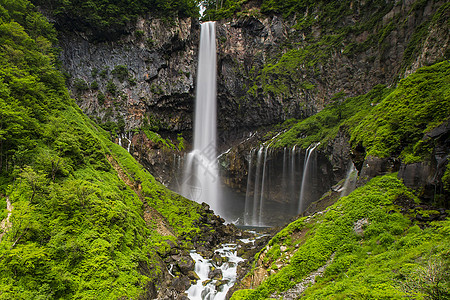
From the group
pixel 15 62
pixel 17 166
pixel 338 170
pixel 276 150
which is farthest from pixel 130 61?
pixel 338 170

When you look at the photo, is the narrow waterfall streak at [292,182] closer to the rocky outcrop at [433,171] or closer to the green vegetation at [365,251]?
the green vegetation at [365,251]

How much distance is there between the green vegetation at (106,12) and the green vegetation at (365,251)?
41299mm

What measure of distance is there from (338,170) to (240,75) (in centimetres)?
2583

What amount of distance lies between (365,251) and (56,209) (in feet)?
43.7

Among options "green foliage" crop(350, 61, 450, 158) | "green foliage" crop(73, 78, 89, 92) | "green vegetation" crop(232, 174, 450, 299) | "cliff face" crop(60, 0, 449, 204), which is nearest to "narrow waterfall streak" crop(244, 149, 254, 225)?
"cliff face" crop(60, 0, 449, 204)

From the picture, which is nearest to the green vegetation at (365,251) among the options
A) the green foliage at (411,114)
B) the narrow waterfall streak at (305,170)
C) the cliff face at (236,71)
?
the green foliage at (411,114)

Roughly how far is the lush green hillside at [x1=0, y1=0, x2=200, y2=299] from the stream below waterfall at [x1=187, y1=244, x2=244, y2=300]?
9.11ft

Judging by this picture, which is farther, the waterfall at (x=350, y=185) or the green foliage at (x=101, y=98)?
the green foliage at (x=101, y=98)

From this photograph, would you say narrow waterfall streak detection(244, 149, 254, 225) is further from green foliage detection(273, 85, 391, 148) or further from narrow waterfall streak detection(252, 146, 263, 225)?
green foliage detection(273, 85, 391, 148)

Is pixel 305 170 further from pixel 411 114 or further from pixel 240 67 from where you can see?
pixel 240 67

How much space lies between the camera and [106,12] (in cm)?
3644

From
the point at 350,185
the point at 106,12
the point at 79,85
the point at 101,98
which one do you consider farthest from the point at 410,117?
the point at 106,12

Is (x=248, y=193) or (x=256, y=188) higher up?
(x=256, y=188)

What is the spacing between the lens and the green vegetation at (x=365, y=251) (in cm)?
495
